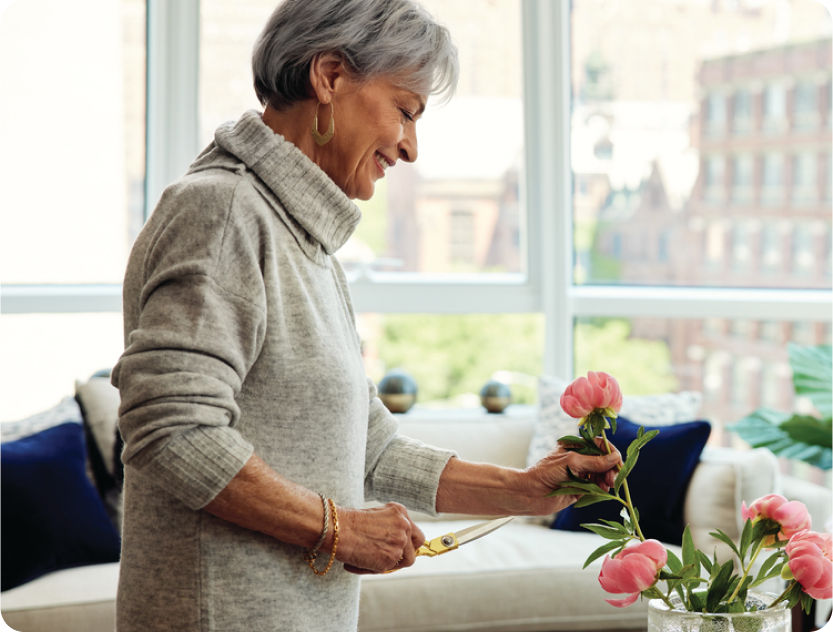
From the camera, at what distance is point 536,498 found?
143 cm

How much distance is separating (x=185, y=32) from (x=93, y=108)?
51 cm

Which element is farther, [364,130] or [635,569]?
[364,130]

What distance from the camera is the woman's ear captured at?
1214 millimetres

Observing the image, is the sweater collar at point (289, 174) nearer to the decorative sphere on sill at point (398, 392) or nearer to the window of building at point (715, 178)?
the decorative sphere on sill at point (398, 392)

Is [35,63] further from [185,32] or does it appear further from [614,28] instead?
[614,28]

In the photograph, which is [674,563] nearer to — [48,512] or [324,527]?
[324,527]

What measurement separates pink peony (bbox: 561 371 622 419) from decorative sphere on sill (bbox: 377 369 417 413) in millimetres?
2520

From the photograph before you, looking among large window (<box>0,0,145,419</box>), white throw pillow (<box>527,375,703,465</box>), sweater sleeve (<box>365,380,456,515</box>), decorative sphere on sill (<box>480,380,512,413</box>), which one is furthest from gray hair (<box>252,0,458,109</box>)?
large window (<box>0,0,145,419</box>)

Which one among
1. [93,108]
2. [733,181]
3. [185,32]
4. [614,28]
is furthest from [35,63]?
[733,181]

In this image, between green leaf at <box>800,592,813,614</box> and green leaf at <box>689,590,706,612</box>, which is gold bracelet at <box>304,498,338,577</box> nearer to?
green leaf at <box>689,590,706,612</box>

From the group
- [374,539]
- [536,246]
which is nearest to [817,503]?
[536,246]

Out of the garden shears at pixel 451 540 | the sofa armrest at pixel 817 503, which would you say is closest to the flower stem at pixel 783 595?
the garden shears at pixel 451 540

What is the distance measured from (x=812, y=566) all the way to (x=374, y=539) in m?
0.50

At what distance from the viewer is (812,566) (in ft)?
3.28
